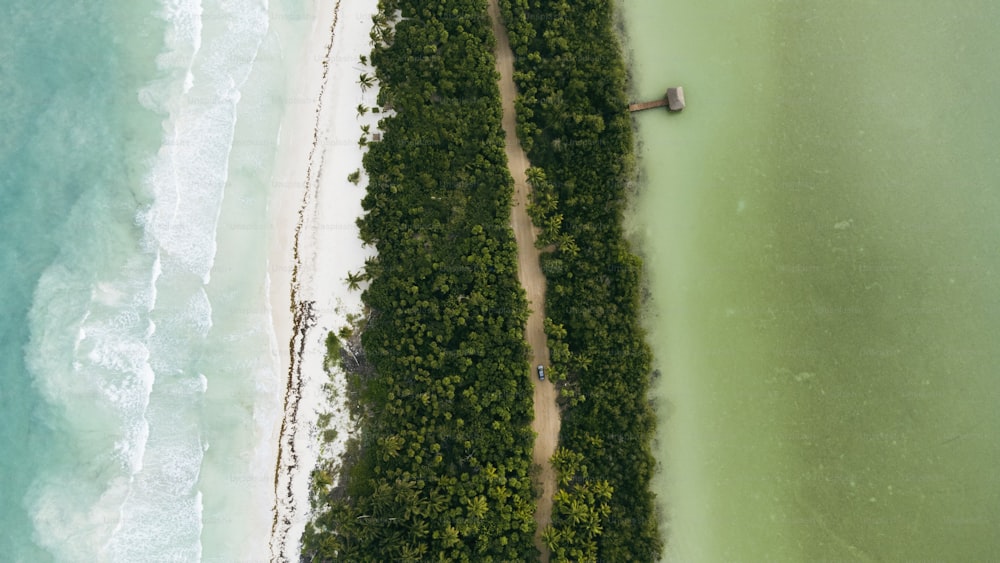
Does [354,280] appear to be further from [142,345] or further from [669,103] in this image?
[669,103]

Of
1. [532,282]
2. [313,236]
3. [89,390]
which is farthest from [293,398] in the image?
[532,282]

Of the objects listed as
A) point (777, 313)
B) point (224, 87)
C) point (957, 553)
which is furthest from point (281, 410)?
point (957, 553)

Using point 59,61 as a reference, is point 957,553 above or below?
below

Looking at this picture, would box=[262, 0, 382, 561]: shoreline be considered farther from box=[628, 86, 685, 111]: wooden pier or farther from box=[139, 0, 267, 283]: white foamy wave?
box=[628, 86, 685, 111]: wooden pier

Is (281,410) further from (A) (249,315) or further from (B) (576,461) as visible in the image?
(B) (576,461)

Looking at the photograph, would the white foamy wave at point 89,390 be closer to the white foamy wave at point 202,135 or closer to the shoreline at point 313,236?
the white foamy wave at point 202,135

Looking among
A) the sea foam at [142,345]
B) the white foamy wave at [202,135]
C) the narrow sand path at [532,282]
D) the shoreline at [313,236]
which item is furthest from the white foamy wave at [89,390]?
the narrow sand path at [532,282]

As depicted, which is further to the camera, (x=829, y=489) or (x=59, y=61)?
(x=59, y=61)
